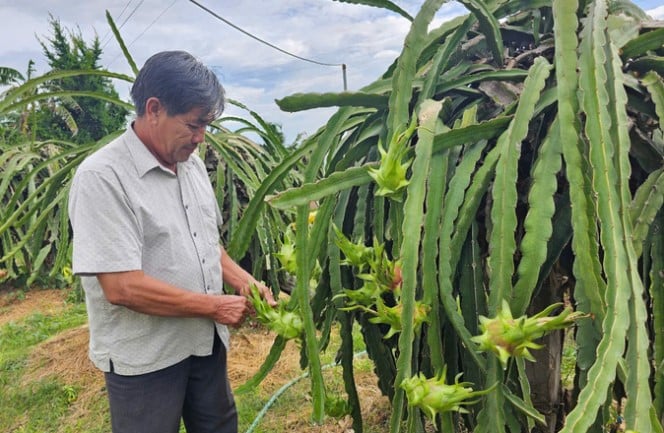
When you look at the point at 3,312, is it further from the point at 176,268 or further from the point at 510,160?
the point at 510,160

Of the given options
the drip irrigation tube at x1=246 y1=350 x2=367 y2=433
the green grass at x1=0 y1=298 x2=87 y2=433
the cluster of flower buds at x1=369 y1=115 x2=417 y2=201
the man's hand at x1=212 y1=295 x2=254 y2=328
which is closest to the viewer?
the cluster of flower buds at x1=369 y1=115 x2=417 y2=201

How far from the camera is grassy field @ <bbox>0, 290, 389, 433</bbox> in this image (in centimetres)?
233

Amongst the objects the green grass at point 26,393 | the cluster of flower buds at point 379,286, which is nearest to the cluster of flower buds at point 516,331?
the cluster of flower buds at point 379,286

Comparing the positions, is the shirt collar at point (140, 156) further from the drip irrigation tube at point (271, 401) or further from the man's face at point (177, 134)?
Result: the drip irrigation tube at point (271, 401)

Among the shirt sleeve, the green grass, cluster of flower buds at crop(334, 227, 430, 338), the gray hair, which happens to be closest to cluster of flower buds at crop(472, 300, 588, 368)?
cluster of flower buds at crop(334, 227, 430, 338)

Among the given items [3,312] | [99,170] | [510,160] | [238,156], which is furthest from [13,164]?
[510,160]

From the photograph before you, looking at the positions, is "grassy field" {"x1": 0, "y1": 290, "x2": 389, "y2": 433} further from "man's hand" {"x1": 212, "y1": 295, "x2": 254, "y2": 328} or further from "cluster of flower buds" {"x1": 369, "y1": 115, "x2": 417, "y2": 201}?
"cluster of flower buds" {"x1": 369, "y1": 115, "x2": 417, "y2": 201}

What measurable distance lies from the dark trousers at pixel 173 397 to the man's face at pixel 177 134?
570 mm

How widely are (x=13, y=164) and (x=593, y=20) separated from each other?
160 inches

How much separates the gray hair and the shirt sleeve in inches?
9.3

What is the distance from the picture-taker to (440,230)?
76 cm

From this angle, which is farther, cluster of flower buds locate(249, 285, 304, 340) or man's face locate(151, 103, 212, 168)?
man's face locate(151, 103, 212, 168)

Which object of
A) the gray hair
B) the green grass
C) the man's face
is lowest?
the green grass

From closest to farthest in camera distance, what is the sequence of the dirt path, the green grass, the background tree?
the green grass < the dirt path < the background tree
